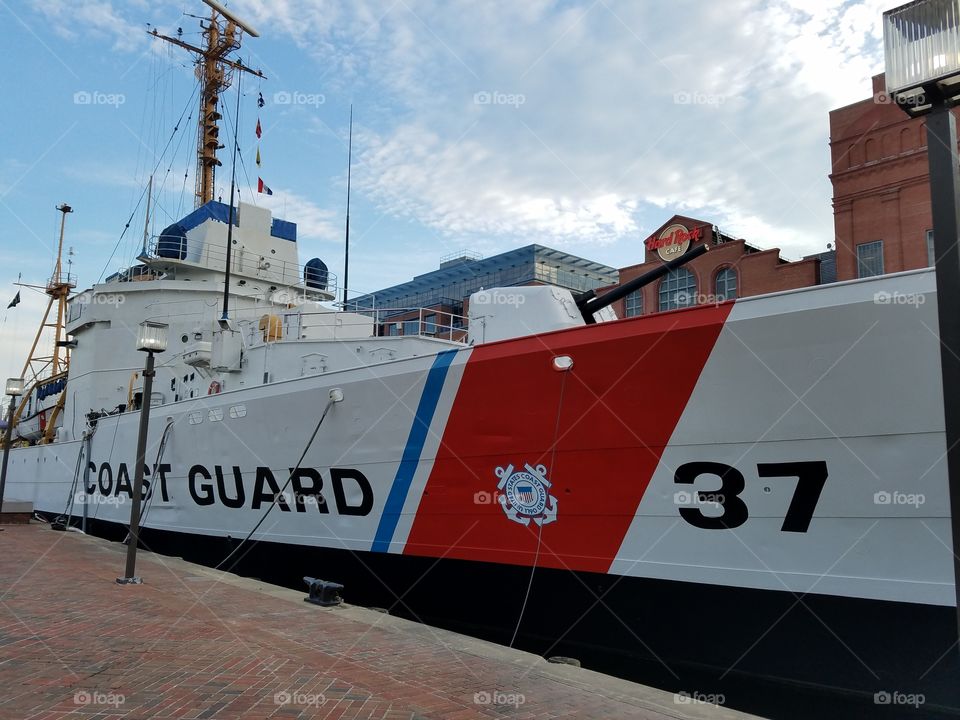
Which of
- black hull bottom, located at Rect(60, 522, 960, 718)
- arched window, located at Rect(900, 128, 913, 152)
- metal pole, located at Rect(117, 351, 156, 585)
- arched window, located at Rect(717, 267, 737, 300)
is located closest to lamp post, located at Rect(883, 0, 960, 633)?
black hull bottom, located at Rect(60, 522, 960, 718)

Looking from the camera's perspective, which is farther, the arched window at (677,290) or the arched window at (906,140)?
the arched window at (677,290)

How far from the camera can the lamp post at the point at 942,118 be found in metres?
2.53

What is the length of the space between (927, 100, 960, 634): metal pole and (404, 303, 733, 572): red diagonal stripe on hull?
283 centimetres

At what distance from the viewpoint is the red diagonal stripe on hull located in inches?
225

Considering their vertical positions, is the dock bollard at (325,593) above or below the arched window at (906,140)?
below

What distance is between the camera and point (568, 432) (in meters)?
6.23

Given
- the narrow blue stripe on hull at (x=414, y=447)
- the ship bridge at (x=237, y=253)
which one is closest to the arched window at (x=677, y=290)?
the ship bridge at (x=237, y=253)

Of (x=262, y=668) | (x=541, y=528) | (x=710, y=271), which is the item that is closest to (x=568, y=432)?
(x=541, y=528)

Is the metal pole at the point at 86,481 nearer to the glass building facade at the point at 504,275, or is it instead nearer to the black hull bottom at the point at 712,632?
the black hull bottom at the point at 712,632

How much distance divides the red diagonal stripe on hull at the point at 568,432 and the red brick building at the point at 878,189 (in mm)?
19640

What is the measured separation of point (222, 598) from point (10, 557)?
4.80 metres

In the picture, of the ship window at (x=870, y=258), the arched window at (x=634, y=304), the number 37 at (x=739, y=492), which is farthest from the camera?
the arched window at (x=634, y=304)

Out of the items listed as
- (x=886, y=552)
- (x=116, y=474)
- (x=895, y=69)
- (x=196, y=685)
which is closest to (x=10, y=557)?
(x=116, y=474)

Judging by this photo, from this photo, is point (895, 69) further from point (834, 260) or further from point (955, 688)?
point (834, 260)
